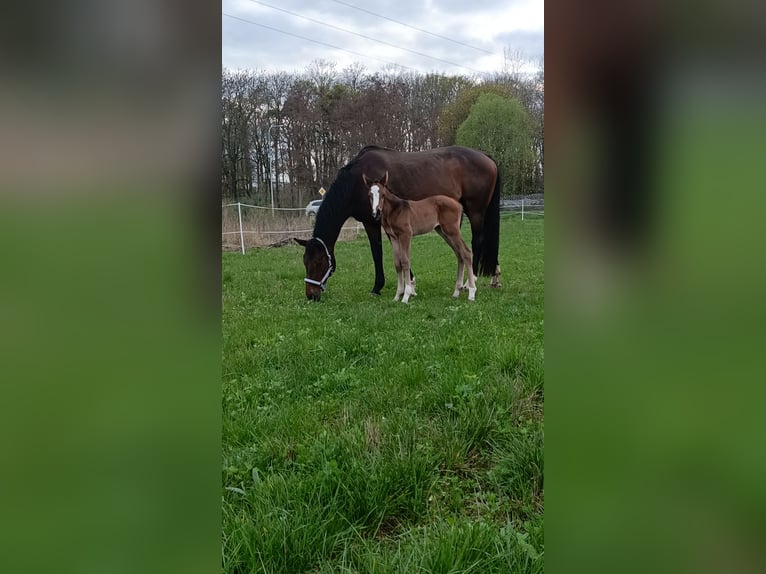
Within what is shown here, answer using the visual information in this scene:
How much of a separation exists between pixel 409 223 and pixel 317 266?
56.9 inches

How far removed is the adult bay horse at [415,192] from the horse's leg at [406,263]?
674mm

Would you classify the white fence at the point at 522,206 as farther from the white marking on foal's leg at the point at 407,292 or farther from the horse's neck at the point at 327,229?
the white marking on foal's leg at the point at 407,292

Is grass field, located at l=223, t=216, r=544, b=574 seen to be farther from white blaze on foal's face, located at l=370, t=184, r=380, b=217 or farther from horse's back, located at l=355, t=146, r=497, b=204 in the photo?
horse's back, located at l=355, t=146, r=497, b=204

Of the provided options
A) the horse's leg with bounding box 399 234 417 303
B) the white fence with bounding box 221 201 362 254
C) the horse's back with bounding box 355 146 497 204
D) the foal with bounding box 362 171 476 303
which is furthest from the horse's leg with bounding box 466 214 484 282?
the white fence with bounding box 221 201 362 254

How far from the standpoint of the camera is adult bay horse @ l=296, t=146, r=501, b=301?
7188mm

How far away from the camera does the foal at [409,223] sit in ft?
21.4

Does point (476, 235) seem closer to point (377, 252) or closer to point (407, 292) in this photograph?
point (377, 252)

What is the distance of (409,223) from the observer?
270 inches
